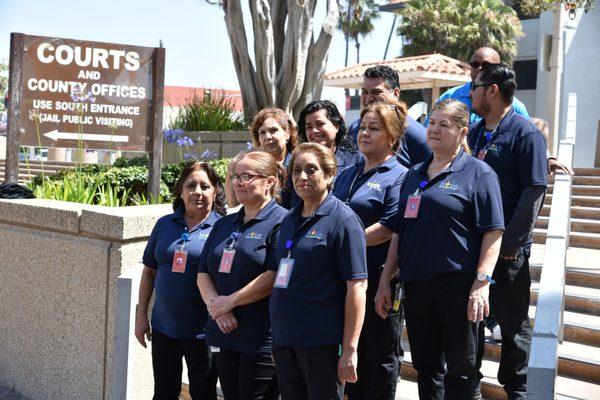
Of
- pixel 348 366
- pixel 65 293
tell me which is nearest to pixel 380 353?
pixel 348 366

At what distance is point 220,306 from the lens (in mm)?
3943

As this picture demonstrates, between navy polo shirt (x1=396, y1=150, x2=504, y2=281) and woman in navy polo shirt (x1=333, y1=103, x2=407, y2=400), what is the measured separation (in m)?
0.30

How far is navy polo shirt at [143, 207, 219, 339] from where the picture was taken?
14.4ft

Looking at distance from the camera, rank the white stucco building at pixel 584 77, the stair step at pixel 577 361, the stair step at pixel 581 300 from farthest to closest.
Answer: the white stucco building at pixel 584 77 < the stair step at pixel 581 300 < the stair step at pixel 577 361

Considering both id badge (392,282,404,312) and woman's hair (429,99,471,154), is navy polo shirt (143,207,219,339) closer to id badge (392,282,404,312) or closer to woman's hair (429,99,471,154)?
id badge (392,282,404,312)

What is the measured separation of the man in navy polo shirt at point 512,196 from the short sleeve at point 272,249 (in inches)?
49.2

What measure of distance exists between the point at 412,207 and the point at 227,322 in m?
1.07

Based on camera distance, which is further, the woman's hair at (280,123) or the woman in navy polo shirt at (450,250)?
the woman's hair at (280,123)

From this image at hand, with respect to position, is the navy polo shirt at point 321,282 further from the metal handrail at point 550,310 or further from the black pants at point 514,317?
the black pants at point 514,317

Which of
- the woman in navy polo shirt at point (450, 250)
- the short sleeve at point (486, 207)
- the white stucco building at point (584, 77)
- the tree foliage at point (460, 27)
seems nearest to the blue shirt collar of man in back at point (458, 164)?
the woman in navy polo shirt at point (450, 250)

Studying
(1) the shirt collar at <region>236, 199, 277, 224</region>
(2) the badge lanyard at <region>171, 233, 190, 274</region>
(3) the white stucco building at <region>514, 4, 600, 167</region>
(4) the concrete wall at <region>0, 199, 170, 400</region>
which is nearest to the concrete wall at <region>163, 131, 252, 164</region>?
(4) the concrete wall at <region>0, 199, 170, 400</region>

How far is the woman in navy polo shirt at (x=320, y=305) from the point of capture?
3.58m

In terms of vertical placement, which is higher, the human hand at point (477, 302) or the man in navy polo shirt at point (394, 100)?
the man in navy polo shirt at point (394, 100)

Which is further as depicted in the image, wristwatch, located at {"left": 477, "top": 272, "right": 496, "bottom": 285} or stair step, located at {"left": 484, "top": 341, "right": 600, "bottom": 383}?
stair step, located at {"left": 484, "top": 341, "right": 600, "bottom": 383}
